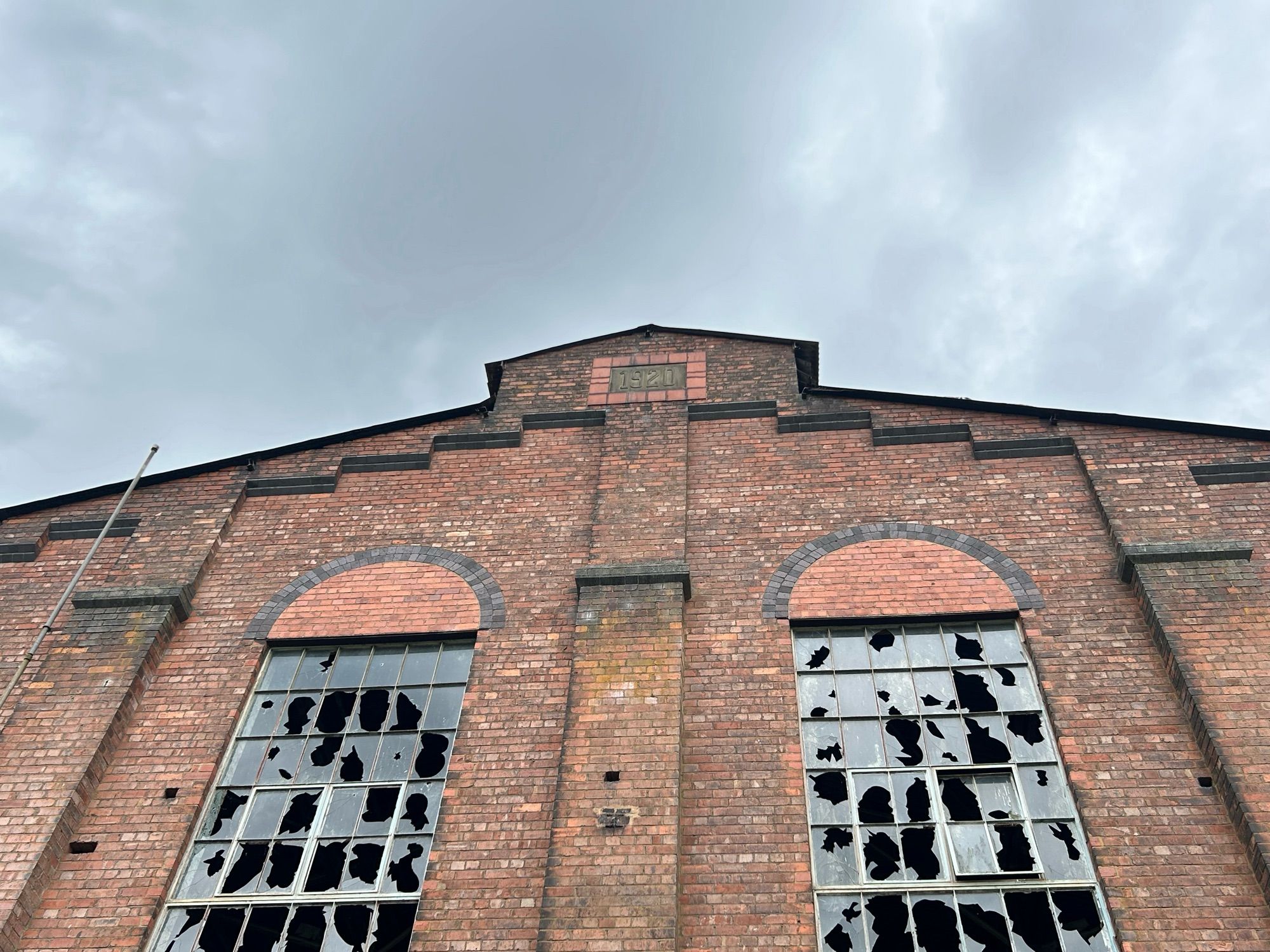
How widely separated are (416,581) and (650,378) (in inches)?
145

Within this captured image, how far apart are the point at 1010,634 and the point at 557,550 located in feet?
13.2

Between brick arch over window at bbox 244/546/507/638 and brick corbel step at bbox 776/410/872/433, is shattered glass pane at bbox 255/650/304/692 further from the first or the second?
brick corbel step at bbox 776/410/872/433

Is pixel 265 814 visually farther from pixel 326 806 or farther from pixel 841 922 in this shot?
pixel 841 922

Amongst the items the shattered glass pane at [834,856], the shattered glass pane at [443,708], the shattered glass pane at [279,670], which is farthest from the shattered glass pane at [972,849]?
the shattered glass pane at [279,670]

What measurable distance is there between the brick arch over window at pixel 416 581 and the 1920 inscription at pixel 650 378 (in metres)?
3.00

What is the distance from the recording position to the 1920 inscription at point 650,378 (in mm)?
11250

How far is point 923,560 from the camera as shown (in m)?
8.91

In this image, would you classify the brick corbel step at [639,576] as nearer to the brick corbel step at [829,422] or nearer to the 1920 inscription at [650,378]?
the brick corbel step at [829,422]

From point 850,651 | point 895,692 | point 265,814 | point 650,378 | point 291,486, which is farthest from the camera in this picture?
point 650,378

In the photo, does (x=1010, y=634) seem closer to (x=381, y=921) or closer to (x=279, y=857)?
(x=381, y=921)

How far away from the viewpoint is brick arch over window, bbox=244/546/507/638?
350 inches

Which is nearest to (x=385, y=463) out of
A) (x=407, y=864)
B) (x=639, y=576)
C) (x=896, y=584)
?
(x=639, y=576)

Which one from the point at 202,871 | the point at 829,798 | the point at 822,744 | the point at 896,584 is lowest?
the point at 202,871

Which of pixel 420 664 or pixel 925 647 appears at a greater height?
pixel 925 647
